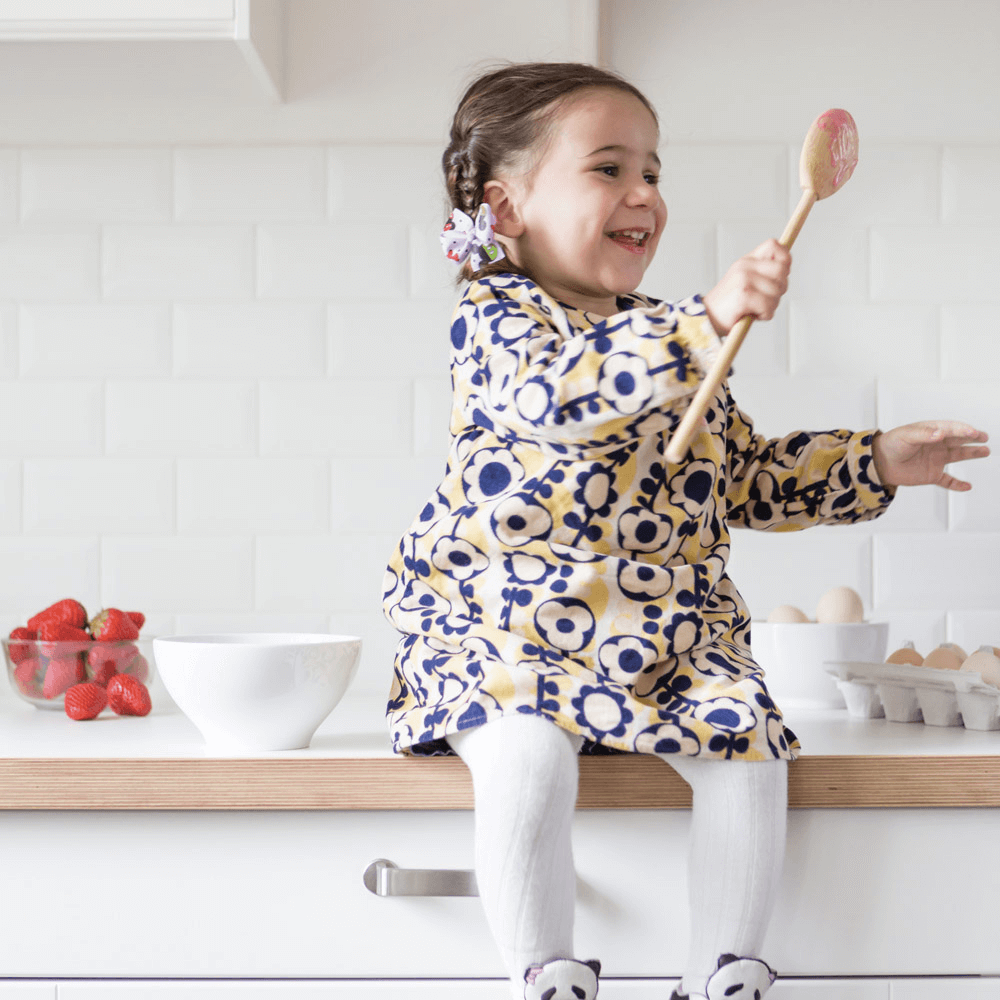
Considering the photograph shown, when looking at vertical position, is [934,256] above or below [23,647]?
above

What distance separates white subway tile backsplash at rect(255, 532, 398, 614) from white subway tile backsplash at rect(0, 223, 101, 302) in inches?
14.4

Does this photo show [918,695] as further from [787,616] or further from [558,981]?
[558,981]

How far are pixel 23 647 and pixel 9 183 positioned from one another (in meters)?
0.57

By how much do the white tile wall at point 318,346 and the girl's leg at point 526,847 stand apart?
0.62 metres

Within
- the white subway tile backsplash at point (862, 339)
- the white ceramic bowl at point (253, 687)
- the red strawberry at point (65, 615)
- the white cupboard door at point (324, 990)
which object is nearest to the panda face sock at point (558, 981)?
the white cupboard door at point (324, 990)

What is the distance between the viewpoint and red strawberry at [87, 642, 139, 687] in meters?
1.11

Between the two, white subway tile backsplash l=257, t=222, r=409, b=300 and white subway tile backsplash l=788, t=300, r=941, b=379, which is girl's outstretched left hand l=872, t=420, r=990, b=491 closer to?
white subway tile backsplash l=788, t=300, r=941, b=379

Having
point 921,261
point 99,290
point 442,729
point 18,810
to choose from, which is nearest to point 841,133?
point 442,729

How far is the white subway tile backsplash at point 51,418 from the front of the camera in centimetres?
135

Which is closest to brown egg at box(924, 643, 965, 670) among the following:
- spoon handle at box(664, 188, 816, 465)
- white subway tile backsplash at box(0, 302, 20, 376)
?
spoon handle at box(664, 188, 816, 465)

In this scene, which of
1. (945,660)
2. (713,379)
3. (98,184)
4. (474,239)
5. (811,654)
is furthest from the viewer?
(98,184)

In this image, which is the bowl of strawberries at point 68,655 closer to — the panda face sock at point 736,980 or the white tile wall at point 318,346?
the white tile wall at point 318,346

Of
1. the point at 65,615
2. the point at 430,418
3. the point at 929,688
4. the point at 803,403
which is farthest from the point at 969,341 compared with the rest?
the point at 65,615

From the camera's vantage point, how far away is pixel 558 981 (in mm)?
726
